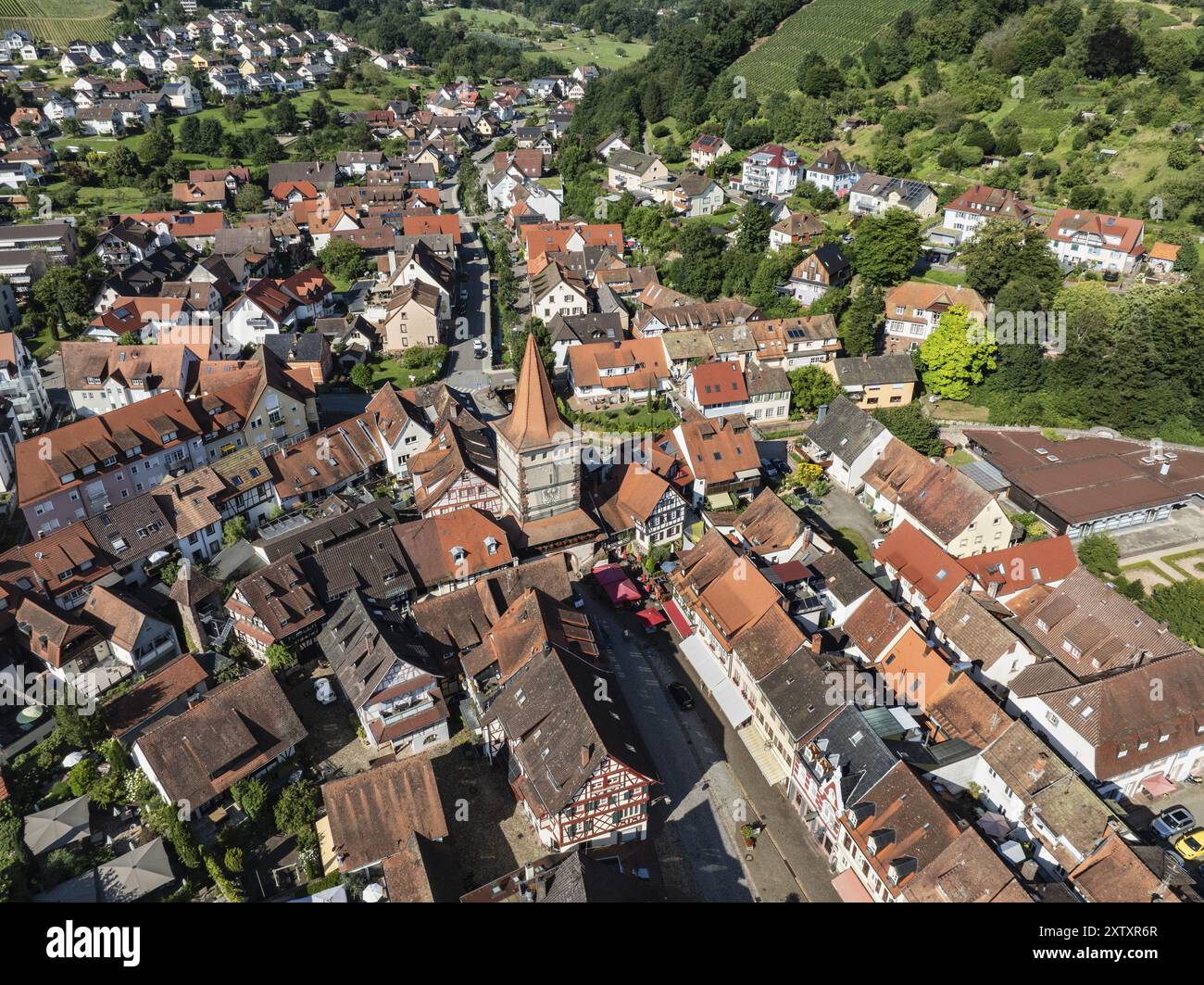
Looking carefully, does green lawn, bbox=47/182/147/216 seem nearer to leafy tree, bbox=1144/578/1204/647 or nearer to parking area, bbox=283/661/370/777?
parking area, bbox=283/661/370/777

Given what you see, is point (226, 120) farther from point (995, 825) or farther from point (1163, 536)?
point (995, 825)

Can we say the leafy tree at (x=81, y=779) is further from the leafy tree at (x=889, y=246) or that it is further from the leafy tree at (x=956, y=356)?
the leafy tree at (x=889, y=246)

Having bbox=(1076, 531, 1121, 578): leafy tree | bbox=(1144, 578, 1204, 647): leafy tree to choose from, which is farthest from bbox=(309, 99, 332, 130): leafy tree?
bbox=(1144, 578, 1204, 647): leafy tree

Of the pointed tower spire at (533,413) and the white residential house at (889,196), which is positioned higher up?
the white residential house at (889,196)

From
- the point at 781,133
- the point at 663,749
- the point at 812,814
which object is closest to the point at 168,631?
the point at 663,749

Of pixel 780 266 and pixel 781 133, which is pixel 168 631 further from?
pixel 781 133

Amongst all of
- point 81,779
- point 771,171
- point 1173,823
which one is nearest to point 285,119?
point 771,171

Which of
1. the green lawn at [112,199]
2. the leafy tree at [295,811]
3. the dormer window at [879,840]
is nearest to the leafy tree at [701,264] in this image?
the dormer window at [879,840]
